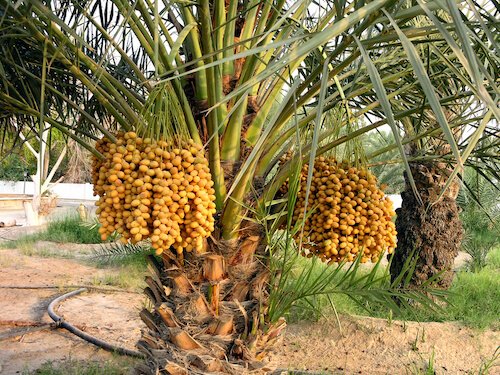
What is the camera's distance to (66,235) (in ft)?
35.1

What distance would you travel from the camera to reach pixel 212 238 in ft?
6.85

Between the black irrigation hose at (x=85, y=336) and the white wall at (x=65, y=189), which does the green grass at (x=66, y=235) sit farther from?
the white wall at (x=65, y=189)

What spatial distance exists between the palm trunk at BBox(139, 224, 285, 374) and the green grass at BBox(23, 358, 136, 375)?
6.06ft

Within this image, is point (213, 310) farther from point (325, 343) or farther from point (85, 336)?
point (85, 336)

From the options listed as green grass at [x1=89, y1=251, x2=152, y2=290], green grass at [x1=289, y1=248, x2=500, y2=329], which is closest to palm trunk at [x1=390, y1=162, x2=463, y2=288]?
green grass at [x1=289, y1=248, x2=500, y2=329]

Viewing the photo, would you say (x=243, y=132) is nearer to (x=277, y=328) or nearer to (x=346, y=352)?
(x=277, y=328)

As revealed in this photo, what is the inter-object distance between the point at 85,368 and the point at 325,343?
1.86m

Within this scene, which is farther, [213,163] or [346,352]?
[346,352]

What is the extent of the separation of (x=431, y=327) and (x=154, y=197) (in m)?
3.60

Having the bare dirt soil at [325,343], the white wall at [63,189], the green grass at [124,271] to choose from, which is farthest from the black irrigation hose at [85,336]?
the white wall at [63,189]

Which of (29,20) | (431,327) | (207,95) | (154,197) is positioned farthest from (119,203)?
(431,327)

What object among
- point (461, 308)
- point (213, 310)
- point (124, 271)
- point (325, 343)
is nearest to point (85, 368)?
point (325, 343)

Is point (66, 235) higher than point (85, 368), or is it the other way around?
point (66, 235)

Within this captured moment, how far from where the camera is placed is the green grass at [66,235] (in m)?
10.4
